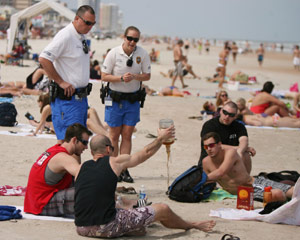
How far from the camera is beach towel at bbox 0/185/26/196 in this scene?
6612mm

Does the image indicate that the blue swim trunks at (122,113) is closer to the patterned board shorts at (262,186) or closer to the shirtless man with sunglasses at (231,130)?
the shirtless man with sunglasses at (231,130)

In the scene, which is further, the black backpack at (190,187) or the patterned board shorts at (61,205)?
the black backpack at (190,187)

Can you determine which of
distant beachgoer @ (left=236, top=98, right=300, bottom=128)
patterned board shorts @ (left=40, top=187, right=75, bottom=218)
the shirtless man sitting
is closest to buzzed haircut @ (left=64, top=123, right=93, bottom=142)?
patterned board shorts @ (left=40, top=187, right=75, bottom=218)

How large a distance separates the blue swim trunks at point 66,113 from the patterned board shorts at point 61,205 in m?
1.06

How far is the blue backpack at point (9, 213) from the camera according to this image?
18.1 feet

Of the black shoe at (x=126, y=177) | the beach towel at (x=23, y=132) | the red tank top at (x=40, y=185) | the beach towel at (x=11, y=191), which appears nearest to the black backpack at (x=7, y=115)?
the beach towel at (x=23, y=132)

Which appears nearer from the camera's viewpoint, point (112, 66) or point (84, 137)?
point (84, 137)

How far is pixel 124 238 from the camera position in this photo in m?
5.25

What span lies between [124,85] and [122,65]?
0.87ft

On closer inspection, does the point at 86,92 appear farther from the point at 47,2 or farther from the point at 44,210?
the point at 47,2

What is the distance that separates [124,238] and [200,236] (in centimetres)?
70

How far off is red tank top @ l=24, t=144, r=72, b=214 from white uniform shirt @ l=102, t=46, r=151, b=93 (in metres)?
2.17

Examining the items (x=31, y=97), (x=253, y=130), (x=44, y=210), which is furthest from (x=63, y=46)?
(x=31, y=97)

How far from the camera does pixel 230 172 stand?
7.25 meters
